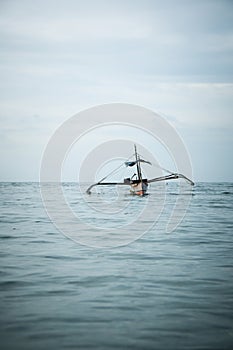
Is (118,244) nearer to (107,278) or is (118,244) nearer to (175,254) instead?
(175,254)

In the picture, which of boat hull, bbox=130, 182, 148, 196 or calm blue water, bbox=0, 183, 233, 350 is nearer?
calm blue water, bbox=0, 183, 233, 350

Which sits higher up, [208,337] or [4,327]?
[4,327]

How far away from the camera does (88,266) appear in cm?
1009

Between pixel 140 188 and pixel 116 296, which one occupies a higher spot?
pixel 140 188

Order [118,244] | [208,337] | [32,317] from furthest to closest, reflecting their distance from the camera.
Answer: [118,244] → [32,317] → [208,337]

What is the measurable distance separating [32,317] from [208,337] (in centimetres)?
307

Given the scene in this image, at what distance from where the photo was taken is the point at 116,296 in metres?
7.34

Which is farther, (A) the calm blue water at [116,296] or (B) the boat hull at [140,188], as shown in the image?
(B) the boat hull at [140,188]

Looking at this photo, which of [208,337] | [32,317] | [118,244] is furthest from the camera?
[118,244]

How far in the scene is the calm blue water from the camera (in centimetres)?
537

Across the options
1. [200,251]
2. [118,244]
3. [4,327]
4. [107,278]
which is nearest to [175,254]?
[200,251]

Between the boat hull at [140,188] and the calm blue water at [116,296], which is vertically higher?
the boat hull at [140,188]

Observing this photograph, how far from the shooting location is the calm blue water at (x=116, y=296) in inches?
211

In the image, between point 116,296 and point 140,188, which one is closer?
point 116,296
